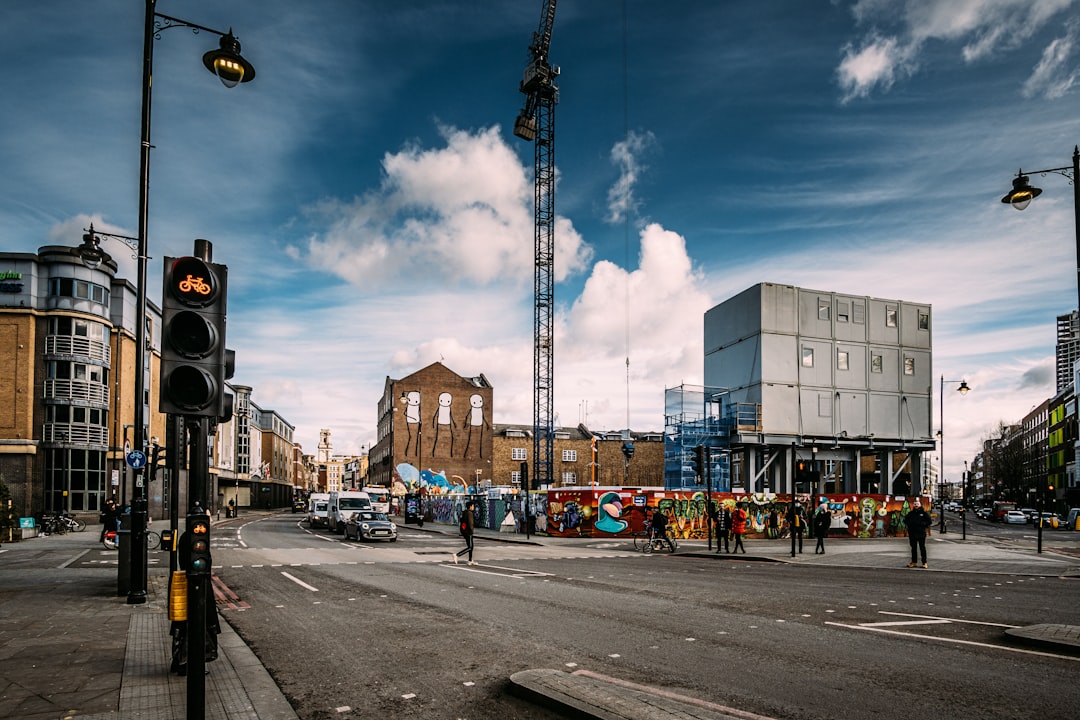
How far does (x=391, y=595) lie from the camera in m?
14.2

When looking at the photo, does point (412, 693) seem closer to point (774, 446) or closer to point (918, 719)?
point (918, 719)

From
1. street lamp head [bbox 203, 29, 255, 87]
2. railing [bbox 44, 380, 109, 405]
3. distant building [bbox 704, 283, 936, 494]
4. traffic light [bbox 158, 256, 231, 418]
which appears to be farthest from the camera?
railing [bbox 44, 380, 109, 405]

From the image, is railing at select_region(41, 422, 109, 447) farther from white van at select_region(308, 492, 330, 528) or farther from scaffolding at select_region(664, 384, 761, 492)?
scaffolding at select_region(664, 384, 761, 492)

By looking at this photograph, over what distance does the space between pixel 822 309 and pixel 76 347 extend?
44.3 metres

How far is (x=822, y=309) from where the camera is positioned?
4256 centimetres

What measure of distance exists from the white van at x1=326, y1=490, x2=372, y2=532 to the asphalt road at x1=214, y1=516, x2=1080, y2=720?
2401cm

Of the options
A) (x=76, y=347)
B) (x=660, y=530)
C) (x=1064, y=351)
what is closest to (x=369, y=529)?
(x=660, y=530)

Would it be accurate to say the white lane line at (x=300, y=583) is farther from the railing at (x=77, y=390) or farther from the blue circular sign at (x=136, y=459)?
the railing at (x=77, y=390)

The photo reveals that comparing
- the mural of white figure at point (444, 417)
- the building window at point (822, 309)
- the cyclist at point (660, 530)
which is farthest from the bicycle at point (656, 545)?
the mural of white figure at point (444, 417)

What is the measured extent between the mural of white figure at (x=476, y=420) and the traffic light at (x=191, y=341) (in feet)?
272

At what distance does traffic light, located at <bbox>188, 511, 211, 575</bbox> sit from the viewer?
5172 mm

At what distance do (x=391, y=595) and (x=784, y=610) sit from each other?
7.13 m

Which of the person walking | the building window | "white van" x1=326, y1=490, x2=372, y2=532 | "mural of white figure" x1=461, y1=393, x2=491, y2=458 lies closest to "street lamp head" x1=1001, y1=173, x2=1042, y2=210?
the person walking

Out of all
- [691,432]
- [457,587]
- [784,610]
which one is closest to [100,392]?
[691,432]
